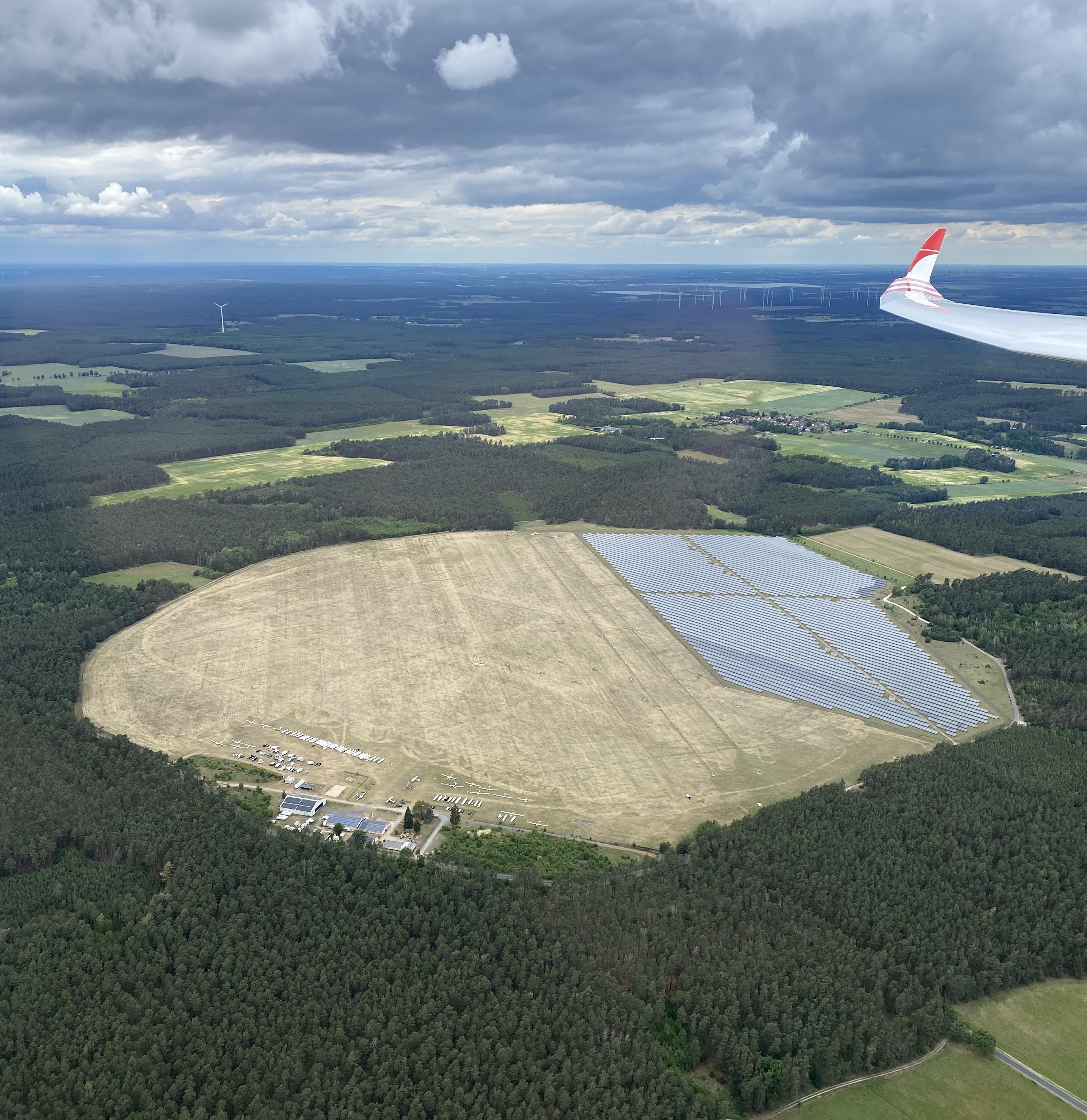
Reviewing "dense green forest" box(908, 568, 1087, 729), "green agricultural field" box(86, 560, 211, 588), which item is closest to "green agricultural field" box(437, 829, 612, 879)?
"dense green forest" box(908, 568, 1087, 729)

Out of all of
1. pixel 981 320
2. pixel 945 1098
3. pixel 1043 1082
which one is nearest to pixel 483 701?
pixel 945 1098

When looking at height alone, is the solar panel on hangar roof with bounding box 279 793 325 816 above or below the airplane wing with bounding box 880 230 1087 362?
below

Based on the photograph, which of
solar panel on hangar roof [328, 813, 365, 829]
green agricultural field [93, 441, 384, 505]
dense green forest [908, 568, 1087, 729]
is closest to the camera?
solar panel on hangar roof [328, 813, 365, 829]

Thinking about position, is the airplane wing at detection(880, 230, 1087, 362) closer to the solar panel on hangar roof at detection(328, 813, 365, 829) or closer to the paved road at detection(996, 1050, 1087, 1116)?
the paved road at detection(996, 1050, 1087, 1116)

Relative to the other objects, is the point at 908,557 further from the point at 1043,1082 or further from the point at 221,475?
the point at 221,475

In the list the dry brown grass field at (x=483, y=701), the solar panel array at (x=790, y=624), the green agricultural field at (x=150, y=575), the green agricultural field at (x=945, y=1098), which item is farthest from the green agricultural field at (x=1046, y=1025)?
the green agricultural field at (x=150, y=575)

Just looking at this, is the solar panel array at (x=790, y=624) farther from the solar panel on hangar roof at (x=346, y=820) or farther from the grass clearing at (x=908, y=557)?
the solar panel on hangar roof at (x=346, y=820)

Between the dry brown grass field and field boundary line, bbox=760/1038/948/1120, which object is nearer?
field boundary line, bbox=760/1038/948/1120
